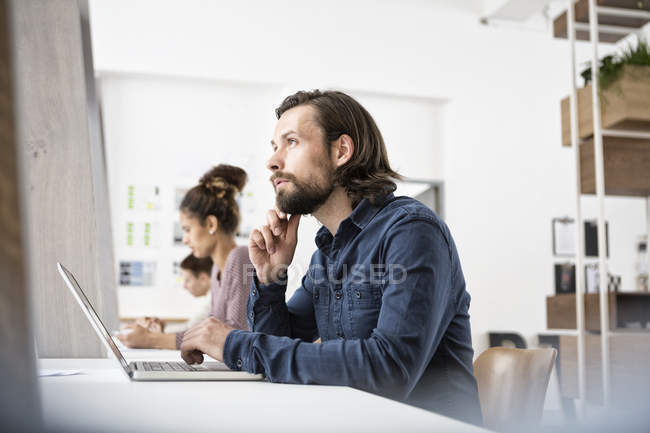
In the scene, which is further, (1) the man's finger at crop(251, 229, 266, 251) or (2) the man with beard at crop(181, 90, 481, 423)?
(1) the man's finger at crop(251, 229, 266, 251)

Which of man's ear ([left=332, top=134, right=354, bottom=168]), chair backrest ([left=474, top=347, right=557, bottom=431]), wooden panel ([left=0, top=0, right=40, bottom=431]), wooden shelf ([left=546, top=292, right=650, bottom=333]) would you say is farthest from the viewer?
wooden shelf ([left=546, top=292, right=650, bottom=333])

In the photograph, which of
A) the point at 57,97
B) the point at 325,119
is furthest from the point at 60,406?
the point at 57,97

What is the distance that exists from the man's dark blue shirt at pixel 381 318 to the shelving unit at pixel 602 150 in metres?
2.17

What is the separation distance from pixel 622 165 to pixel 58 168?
2.77m

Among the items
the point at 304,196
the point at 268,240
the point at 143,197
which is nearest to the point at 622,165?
the point at 304,196

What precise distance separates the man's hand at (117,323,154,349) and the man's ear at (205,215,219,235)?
2.65 feet

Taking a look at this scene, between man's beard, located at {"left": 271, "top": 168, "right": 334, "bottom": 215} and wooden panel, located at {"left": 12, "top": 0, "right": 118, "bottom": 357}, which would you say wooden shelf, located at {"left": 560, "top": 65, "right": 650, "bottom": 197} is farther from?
wooden panel, located at {"left": 12, "top": 0, "right": 118, "bottom": 357}

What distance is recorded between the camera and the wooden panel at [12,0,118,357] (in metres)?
1.65

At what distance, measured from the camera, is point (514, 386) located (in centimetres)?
123

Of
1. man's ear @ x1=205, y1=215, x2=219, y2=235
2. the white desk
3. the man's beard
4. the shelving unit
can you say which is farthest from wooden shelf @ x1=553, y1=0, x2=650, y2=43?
the white desk

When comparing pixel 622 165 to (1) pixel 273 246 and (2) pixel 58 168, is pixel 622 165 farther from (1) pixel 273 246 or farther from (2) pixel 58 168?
(2) pixel 58 168

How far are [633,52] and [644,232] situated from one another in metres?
2.83

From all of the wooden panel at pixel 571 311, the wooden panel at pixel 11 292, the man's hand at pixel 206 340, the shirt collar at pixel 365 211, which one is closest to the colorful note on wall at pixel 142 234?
the wooden panel at pixel 571 311

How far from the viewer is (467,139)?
533 cm
